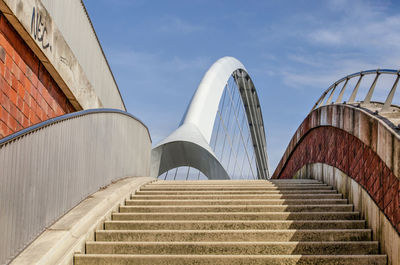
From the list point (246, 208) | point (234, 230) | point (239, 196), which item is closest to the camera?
point (234, 230)

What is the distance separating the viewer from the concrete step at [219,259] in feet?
16.6

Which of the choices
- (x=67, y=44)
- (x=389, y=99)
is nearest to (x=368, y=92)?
(x=389, y=99)

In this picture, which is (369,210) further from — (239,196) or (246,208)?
(239,196)

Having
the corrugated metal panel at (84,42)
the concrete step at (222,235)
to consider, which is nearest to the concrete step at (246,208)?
the concrete step at (222,235)

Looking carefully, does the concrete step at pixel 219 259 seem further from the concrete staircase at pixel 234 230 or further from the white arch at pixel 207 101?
the white arch at pixel 207 101

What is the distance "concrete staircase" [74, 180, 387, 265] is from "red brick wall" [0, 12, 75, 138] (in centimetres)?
173

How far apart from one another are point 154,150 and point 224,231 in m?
14.3

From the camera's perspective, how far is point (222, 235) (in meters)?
5.82

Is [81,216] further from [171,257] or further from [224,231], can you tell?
[224,231]

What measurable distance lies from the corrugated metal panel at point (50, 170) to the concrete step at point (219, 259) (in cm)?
67

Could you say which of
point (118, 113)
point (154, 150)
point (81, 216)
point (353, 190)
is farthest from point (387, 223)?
point (154, 150)

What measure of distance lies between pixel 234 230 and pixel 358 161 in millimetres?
2078

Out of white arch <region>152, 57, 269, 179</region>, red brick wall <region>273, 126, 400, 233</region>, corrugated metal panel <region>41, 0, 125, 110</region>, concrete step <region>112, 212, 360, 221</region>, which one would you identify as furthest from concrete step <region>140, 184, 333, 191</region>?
Answer: white arch <region>152, 57, 269, 179</region>

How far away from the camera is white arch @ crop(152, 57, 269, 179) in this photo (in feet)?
67.4
